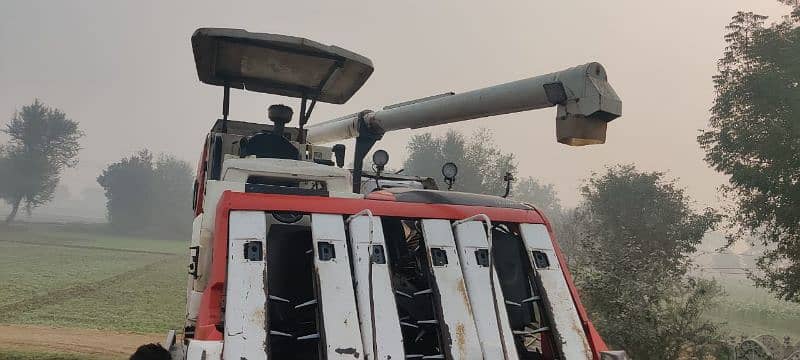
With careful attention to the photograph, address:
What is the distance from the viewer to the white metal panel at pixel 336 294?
3.08m

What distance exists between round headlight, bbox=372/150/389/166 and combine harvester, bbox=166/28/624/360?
8.35 ft

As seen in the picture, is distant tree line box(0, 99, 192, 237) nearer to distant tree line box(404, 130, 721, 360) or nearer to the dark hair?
distant tree line box(404, 130, 721, 360)

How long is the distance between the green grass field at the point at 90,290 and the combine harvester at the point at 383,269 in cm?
1455

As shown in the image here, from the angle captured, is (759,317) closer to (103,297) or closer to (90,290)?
(103,297)

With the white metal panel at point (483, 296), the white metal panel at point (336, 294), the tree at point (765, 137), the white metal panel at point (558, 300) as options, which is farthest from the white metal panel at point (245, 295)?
the tree at point (765, 137)

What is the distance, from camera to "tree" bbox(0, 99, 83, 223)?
6975 centimetres

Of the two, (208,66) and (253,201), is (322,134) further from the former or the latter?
(253,201)

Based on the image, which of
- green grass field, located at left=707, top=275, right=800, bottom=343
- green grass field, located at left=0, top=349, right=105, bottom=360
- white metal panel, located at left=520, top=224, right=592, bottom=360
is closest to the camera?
white metal panel, located at left=520, top=224, right=592, bottom=360

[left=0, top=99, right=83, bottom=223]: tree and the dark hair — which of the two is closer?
the dark hair

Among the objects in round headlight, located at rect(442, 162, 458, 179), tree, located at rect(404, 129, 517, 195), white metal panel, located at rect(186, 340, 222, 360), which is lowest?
white metal panel, located at rect(186, 340, 222, 360)

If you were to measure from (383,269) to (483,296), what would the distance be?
2.37 feet

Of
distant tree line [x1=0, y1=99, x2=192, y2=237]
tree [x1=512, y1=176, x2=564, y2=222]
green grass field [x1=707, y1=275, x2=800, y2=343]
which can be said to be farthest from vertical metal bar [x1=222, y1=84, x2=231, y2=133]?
tree [x1=512, y1=176, x2=564, y2=222]

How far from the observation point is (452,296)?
140 inches

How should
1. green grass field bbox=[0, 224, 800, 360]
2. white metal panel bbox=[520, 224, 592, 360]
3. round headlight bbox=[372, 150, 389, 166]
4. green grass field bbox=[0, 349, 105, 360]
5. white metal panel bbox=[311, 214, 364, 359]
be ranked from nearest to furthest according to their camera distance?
white metal panel bbox=[311, 214, 364, 359] < white metal panel bbox=[520, 224, 592, 360] < round headlight bbox=[372, 150, 389, 166] < green grass field bbox=[0, 349, 105, 360] < green grass field bbox=[0, 224, 800, 360]
